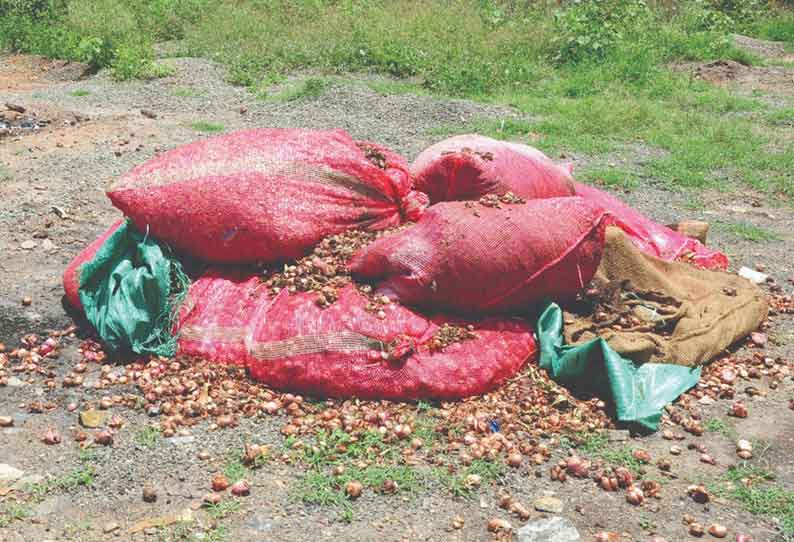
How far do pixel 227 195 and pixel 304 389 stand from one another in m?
0.92

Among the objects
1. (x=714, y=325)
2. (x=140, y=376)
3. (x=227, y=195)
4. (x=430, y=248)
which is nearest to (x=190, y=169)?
(x=227, y=195)

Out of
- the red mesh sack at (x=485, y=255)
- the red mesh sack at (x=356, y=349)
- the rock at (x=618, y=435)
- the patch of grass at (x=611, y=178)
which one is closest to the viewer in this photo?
the rock at (x=618, y=435)

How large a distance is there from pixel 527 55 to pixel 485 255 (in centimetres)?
667

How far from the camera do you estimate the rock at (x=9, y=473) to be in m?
2.81

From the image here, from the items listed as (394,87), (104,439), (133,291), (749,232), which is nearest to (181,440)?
(104,439)

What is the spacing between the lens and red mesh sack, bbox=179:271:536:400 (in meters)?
3.19

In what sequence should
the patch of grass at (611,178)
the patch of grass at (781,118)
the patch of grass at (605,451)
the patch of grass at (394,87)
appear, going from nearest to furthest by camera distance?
the patch of grass at (605,451) < the patch of grass at (611,178) < the patch of grass at (781,118) < the patch of grass at (394,87)

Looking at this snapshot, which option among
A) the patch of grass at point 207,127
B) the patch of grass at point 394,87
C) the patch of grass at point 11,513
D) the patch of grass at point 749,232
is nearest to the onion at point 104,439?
the patch of grass at point 11,513

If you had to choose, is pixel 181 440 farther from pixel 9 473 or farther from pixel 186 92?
pixel 186 92

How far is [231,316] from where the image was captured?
3486mm

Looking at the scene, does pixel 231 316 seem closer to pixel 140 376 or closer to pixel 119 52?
pixel 140 376

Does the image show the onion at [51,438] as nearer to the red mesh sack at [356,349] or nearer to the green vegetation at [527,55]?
the red mesh sack at [356,349]

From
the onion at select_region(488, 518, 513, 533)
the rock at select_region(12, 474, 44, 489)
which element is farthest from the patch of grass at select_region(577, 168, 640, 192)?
the rock at select_region(12, 474, 44, 489)

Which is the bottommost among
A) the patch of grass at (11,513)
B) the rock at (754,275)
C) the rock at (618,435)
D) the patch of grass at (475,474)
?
the rock at (754,275)
